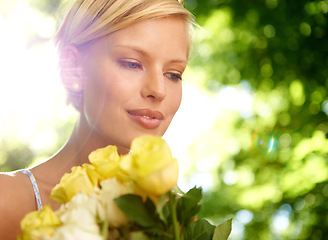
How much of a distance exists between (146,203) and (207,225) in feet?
0.51

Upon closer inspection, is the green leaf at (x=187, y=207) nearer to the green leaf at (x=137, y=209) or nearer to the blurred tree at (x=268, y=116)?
the green leaf at (x=137, y=209)

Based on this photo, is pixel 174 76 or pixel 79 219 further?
pixel 174 76

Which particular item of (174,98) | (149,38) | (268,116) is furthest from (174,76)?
(268,116)

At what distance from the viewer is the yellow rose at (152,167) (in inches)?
23.6

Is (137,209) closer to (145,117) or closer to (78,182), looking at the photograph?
(78,182)

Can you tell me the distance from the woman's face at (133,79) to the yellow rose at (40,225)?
1.80 ft

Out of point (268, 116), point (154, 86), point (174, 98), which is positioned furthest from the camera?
point (268, 116)

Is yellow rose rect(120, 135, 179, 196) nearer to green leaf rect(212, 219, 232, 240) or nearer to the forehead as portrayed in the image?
green leaf rect(212, 219, 232, 240)

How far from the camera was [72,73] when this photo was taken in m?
1.32

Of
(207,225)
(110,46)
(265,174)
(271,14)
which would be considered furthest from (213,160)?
(207,225)

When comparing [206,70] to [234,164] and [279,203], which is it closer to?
[234,164]

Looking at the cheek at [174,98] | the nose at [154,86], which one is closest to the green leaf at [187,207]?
the nose at [154,86]

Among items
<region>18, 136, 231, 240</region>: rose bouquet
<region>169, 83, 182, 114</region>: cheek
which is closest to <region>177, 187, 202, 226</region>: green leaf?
<region>18, 136, 231, 240</region>: rose bouquet

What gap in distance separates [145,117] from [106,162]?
18.6 inches
